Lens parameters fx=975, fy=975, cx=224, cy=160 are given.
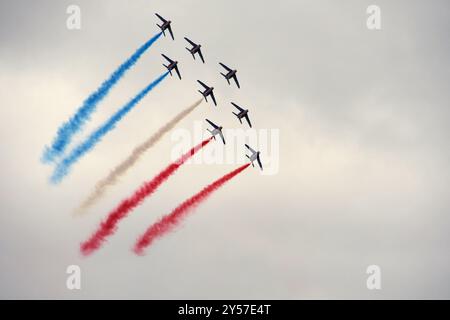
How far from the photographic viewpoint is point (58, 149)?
139750mm

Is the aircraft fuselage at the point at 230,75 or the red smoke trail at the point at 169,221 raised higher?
the aircraft fuselage at the point at 230,75

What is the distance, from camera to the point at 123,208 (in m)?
138

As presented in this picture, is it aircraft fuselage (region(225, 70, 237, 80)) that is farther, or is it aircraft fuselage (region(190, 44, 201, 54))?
aircraft fuselage (region(225, 70, 237, 80))

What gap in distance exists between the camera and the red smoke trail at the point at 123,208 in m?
136

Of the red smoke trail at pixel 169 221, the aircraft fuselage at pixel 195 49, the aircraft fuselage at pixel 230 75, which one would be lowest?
the red smoke trail at pixel 169 221

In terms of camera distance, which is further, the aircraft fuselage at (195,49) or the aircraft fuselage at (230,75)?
the aircraft fuselage at (230,75)

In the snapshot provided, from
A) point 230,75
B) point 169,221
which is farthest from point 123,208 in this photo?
point 230,75

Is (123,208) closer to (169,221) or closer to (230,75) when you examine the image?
(169,221)

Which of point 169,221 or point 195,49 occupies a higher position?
point 195,49

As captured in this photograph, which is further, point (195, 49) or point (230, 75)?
point (230, 75)

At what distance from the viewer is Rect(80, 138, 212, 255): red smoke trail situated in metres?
136

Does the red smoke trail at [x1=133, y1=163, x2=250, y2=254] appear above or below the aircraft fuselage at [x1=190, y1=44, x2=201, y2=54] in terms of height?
below
